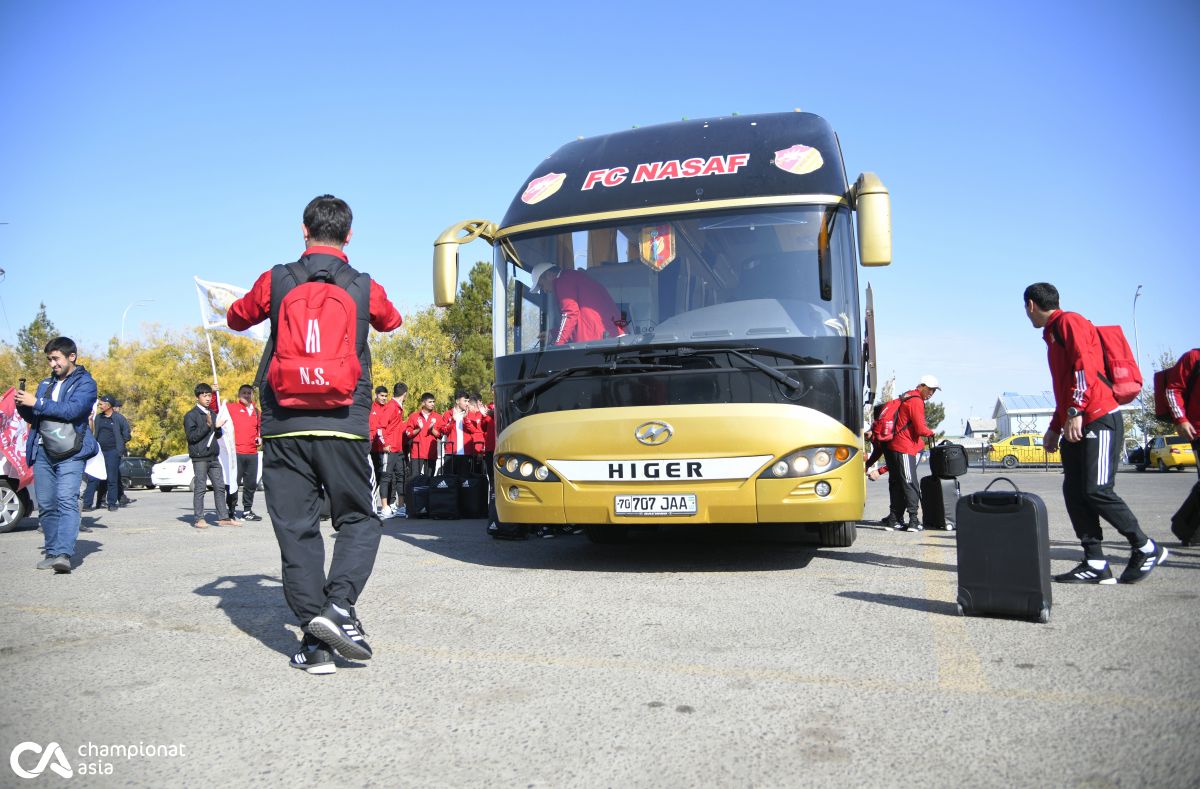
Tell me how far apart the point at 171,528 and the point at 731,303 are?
27.3 ft

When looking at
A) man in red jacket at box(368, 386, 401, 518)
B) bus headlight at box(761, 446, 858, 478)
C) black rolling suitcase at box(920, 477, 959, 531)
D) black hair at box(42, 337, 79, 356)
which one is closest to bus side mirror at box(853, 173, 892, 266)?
bus headlight at box(761, 446, 858, 478)

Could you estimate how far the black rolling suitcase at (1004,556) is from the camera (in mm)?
4758

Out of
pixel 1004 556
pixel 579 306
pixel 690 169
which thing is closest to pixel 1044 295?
pixel 1004 556

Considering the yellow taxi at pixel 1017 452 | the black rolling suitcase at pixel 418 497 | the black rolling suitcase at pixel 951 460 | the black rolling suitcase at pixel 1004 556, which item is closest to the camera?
the black rolling suitcase at pixel 1004 556

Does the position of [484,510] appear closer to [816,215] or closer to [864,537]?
[864,537]

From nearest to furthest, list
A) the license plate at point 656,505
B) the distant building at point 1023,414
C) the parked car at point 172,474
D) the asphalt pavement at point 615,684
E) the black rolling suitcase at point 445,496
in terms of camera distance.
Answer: the asphalt pavement at point 615,684, the license plate at point 656,505, the black rolling suitcase at point 445,496, the parked car at point 172,474, the distant building at point 1023,414

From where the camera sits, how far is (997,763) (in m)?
2.77

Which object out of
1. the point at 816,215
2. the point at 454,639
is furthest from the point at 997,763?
the point at 816,215

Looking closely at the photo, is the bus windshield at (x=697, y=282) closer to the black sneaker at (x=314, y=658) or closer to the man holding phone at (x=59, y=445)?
the black sneaker at (x=314, y=658)

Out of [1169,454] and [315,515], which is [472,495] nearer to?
[315,515]

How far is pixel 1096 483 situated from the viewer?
227 inches

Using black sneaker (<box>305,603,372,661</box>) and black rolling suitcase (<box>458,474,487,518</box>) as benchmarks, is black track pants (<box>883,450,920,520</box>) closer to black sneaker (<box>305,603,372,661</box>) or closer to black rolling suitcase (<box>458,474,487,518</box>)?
black rolling suitcase (<box>458,474,487,518</box>)

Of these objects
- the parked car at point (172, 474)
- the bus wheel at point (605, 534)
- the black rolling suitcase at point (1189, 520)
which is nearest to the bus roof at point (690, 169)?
the bus wheel at point (605, 534)

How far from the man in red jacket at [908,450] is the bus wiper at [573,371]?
4.82 m
